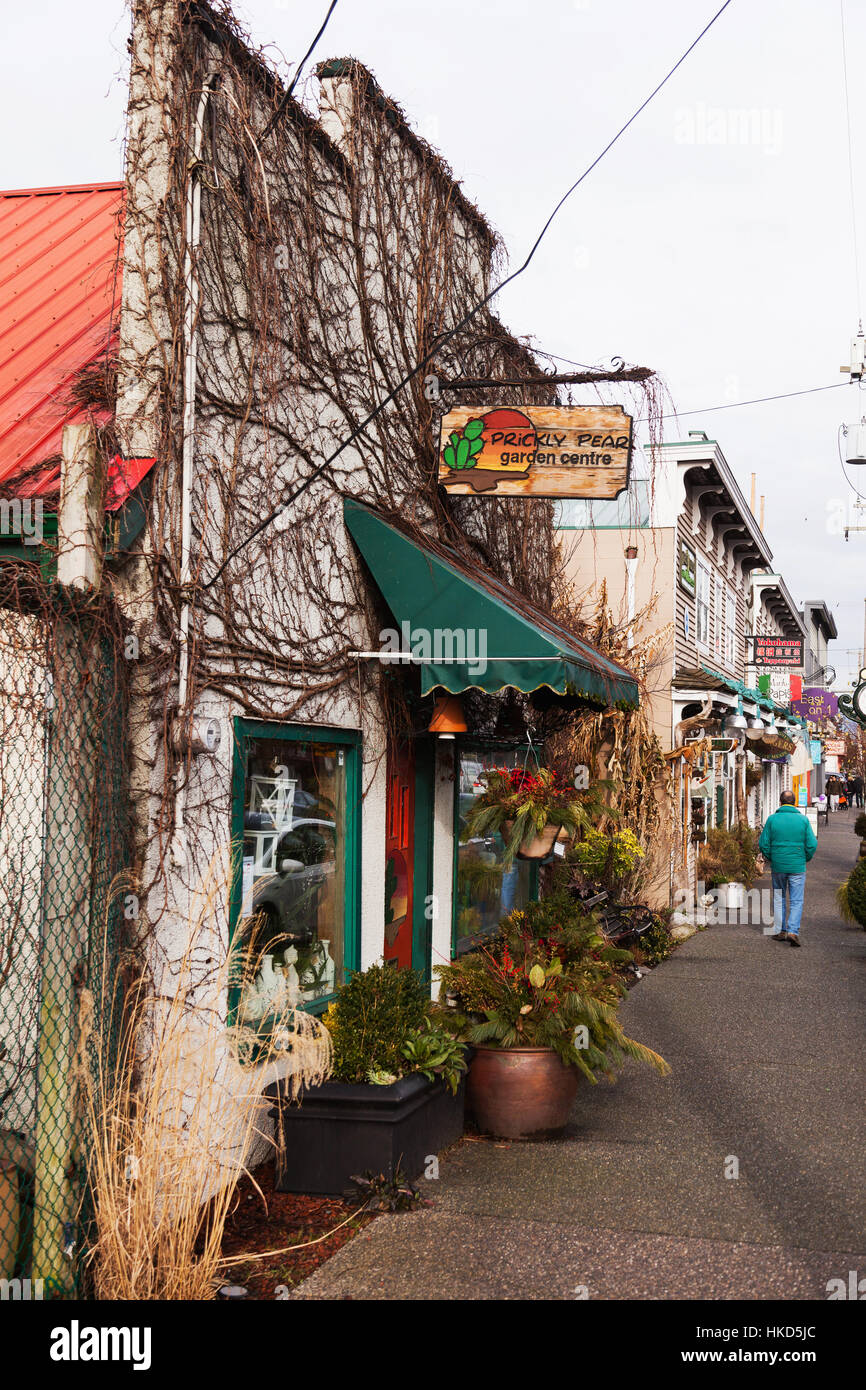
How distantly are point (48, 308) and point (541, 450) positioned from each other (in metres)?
3.03

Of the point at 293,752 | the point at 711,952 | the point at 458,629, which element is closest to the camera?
the point at 293,752

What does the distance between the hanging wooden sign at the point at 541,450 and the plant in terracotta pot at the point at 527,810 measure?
5.89 ft

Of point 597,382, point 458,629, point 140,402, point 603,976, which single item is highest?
point 597,382

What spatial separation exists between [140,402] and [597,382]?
3.59m

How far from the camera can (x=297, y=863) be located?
6.50 m

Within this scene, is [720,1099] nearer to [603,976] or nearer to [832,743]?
[603,976]

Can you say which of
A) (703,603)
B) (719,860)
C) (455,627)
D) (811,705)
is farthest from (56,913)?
(811,705)

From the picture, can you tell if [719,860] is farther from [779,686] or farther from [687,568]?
[779,686]

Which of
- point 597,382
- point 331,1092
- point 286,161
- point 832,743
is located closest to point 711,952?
point 597,382

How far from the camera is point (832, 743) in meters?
53.2

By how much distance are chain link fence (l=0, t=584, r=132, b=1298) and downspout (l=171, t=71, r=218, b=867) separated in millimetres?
338

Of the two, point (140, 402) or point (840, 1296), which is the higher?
point (140, 402)

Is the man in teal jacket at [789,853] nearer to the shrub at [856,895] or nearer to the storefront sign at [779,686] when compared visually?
the shrub at [856,895]

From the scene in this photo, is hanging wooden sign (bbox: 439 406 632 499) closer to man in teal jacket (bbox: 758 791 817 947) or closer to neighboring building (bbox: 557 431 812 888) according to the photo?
neighboring building (bbox: 557 431 812 888)
